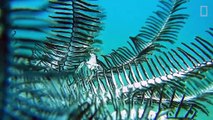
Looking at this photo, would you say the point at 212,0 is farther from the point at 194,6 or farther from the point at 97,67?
the point at 97,67

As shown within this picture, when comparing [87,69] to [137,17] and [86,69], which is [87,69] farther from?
[137,17]

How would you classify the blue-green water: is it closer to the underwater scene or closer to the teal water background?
the teal water background

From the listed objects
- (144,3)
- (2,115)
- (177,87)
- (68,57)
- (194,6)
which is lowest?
(2,115)

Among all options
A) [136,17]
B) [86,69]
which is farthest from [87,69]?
[136,17]

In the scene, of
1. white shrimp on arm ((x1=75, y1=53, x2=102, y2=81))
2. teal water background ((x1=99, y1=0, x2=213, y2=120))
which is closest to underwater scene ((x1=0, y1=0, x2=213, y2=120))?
white shrimp on arm ((x1=75, y1=53, x2=102, y2=81))

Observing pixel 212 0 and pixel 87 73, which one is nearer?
pixel 87 73


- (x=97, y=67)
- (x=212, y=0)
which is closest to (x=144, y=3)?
(x=212, y=0)

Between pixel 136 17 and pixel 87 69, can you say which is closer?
pixel 87 69

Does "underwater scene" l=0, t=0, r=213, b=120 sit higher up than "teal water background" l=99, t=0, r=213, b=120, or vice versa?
"teal water background" l=99, t=0, r=213, b=120
